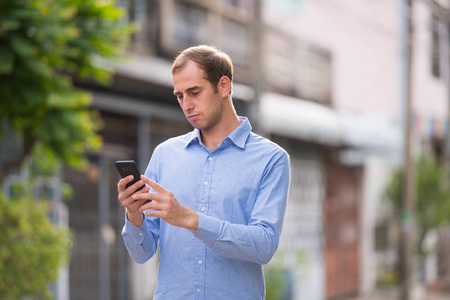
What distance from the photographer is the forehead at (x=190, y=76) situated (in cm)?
232

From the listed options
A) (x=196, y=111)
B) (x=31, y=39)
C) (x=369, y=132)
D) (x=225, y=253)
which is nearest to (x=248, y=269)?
(x=225, y=253)

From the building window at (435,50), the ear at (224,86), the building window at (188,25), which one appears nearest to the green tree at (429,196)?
the building window at (435,50)

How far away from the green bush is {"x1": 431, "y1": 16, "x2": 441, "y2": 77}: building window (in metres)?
17.9

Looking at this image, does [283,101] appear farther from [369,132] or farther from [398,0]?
[398,0]

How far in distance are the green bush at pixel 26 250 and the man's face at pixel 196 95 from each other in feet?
14.1

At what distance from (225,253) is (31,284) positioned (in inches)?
181

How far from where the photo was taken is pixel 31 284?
638 cm

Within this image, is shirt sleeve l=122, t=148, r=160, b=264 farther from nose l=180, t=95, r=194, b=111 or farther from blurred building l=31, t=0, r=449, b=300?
blurred building l=31, t=0, r=449, b=300

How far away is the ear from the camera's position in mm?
2385

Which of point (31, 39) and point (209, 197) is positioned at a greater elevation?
point (31, 39)

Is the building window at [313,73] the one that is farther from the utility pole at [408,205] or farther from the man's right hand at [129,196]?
the man's right hand at [129,196]

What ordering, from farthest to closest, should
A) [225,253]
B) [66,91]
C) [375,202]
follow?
[375,202]
[66,91]
[225,253]

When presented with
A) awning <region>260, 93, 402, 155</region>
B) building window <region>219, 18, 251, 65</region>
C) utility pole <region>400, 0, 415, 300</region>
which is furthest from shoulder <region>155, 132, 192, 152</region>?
utility pole <region>400, 0, 415, 300</region>

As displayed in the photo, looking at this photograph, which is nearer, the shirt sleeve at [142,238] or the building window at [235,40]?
the shirt sleeve at [142,238]
